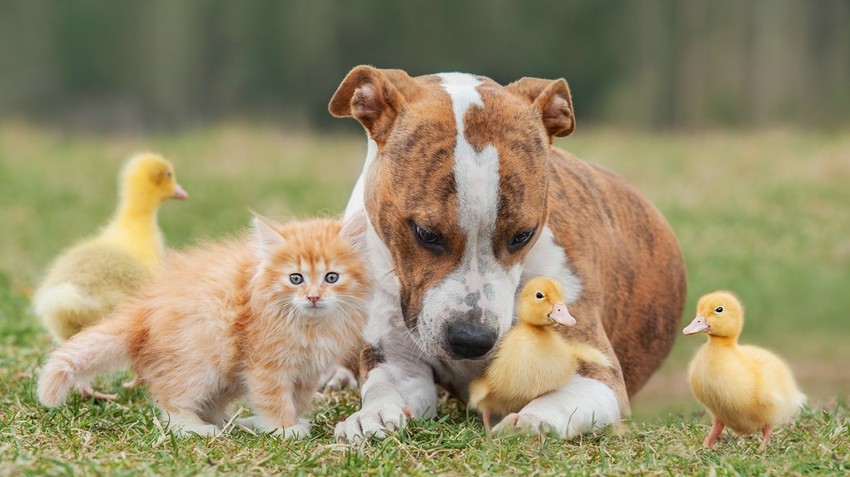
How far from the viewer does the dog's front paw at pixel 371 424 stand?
425cm

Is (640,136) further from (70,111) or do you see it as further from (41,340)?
(41,340)

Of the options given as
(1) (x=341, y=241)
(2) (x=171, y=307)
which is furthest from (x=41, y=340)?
(1) (x=341, y=241)

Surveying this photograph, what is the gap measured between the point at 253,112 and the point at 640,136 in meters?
5.39

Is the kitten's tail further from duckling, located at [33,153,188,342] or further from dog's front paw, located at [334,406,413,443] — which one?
dog's front paw, located at [334,406,413,443]

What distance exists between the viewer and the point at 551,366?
4.41 metres

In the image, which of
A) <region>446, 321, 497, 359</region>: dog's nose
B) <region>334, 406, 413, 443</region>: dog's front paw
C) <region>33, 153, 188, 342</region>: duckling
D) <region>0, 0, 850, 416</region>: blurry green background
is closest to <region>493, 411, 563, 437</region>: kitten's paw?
<region>446, 321, 497, 359</region>: dog's nose

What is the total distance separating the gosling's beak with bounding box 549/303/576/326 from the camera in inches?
166

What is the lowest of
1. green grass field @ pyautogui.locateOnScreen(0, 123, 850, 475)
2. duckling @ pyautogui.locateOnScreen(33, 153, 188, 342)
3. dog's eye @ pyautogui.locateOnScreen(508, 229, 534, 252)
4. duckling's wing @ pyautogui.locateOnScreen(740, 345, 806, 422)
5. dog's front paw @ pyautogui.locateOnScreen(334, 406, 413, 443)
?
green grass field @ pyautogui.locateOnScreen(0, 123, 850, 475)

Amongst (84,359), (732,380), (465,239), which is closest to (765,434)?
(732,380)

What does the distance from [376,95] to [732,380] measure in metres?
1.85

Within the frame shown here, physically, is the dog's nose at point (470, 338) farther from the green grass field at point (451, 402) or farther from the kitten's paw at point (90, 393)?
the kitten's paw at point (90, 393)

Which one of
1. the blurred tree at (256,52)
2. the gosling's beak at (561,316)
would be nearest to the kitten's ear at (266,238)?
the gosling's beak at (561,316)

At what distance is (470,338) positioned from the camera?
13.8 feet

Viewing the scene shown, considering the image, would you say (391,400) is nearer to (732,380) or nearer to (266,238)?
(266,238)
